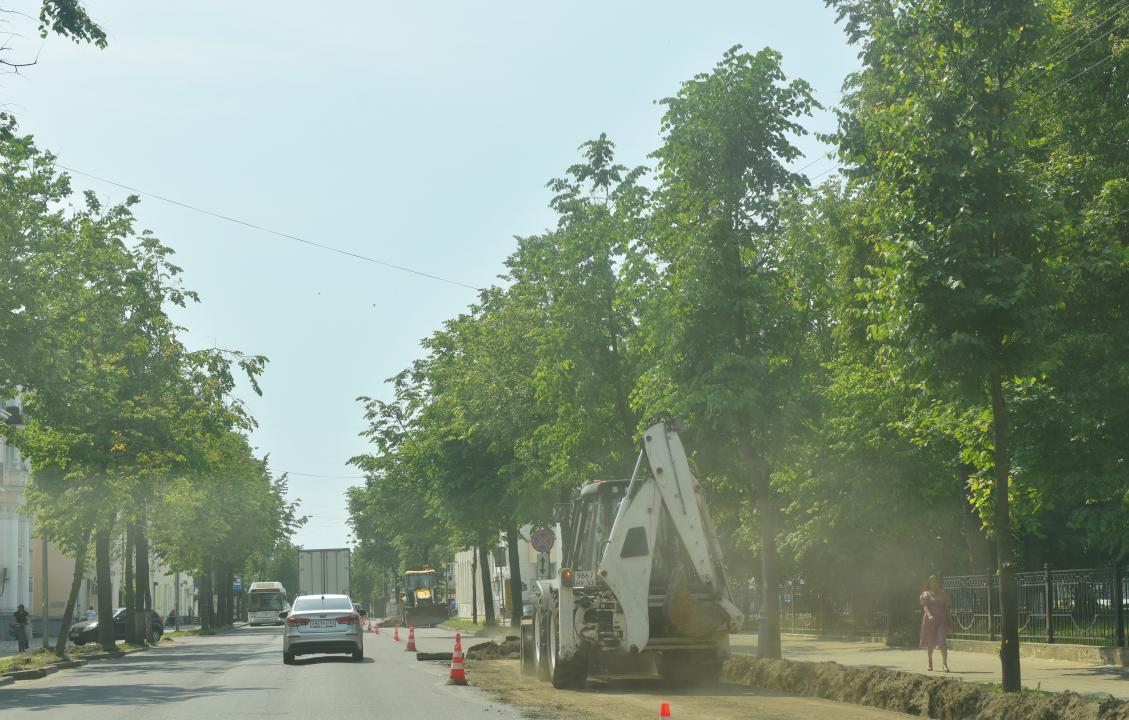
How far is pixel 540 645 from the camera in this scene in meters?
22.5

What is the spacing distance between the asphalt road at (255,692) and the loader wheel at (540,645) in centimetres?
130

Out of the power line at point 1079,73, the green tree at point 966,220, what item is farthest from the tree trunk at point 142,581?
the green tree at point 966,220

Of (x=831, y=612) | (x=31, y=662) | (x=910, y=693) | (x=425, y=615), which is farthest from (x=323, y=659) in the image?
(x=425, y=615)

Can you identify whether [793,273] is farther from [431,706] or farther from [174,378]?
[174,378]

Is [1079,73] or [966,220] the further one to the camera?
[1079,73]

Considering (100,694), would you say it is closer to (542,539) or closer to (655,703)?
(655,703)

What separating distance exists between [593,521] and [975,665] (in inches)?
321

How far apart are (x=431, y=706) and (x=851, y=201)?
15.5m

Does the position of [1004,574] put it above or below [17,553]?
below

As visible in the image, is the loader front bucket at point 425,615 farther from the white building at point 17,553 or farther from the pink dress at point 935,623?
the pink dress at point 935,623

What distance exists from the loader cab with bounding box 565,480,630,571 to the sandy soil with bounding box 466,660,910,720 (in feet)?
6.45

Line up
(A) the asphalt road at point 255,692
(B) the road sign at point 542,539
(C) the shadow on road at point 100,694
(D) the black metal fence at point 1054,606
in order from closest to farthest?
(A) the asphalt road at point 255,692 → (C) the shadow on road at point 100,694 → (D) the black metal fence at point 1054,606 → (B) the road sign at point 542,539

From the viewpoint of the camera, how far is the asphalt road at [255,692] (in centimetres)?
1747

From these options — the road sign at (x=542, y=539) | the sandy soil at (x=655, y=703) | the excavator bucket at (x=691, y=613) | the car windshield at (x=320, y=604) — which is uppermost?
the road sign at (x=542, y=539)
